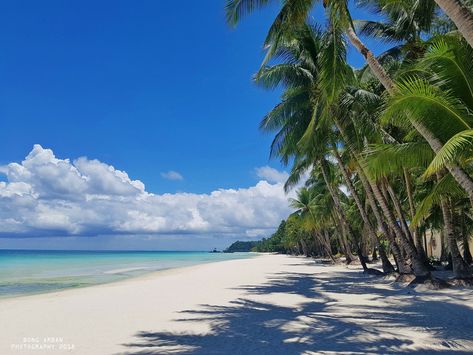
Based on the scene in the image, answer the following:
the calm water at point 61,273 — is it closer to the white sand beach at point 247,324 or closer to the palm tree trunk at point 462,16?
the white sand beach at point 247,324

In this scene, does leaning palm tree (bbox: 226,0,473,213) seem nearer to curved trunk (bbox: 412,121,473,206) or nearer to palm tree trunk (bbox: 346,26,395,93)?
palm tree trunk (bbox: 346,26,395,93)

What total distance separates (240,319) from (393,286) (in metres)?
7.69

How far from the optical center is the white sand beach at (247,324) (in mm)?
5789

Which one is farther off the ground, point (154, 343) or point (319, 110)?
point (319, 110)

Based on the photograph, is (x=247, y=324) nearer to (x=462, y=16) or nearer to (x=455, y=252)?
(x=462, y=16)

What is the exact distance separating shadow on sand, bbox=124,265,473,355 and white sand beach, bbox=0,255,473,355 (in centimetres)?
2

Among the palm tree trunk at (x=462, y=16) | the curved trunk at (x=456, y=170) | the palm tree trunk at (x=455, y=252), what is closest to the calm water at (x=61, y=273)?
the curved trunk at (x=456, y=170)

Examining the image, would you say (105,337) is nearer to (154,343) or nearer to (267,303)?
(154,343)

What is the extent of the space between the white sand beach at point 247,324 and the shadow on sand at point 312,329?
16mm

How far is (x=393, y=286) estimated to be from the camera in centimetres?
1341

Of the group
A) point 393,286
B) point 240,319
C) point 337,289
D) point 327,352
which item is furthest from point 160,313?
point 393,286

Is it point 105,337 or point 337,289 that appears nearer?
point 105,337

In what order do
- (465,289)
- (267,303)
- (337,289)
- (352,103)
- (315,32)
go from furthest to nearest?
(315,32), (352,103), (337,289), (465,289), (267,303)

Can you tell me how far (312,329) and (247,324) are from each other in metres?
1.30
